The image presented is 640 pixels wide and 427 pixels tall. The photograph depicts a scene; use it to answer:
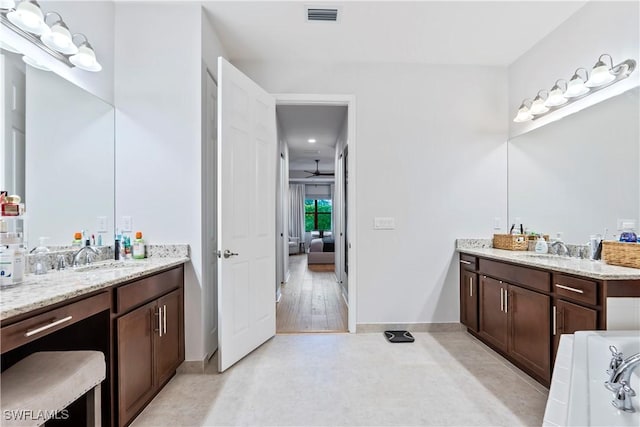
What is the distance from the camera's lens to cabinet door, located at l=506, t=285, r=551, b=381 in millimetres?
2049

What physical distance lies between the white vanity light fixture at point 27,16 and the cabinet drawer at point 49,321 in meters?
1.47

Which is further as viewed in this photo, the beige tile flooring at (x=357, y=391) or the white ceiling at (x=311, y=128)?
the white ceiling at (x=311, y=128)

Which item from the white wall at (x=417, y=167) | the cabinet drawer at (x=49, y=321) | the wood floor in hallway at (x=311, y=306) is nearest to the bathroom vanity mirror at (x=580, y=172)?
the white wall at (x=417, y=167)

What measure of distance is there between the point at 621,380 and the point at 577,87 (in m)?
2.12

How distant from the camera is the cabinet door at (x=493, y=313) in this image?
99.0 inches

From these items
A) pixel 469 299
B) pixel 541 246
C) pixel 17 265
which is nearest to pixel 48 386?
pixel 17 265

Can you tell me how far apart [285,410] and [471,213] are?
100 inches

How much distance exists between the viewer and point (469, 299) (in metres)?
3.05

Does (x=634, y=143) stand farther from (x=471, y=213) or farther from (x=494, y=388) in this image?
(x=494, y=388)

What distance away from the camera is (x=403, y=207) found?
3.25 m

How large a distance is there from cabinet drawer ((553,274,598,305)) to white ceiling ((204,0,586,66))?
2.02 meters

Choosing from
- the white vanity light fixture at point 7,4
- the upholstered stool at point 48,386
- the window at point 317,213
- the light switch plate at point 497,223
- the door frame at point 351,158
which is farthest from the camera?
the window at point 317,213

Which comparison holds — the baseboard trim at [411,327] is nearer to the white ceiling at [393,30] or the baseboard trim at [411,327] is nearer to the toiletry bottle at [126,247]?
the toiletry bottle at [126,247]

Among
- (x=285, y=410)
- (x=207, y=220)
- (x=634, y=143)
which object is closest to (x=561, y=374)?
(x=285, y=410)
